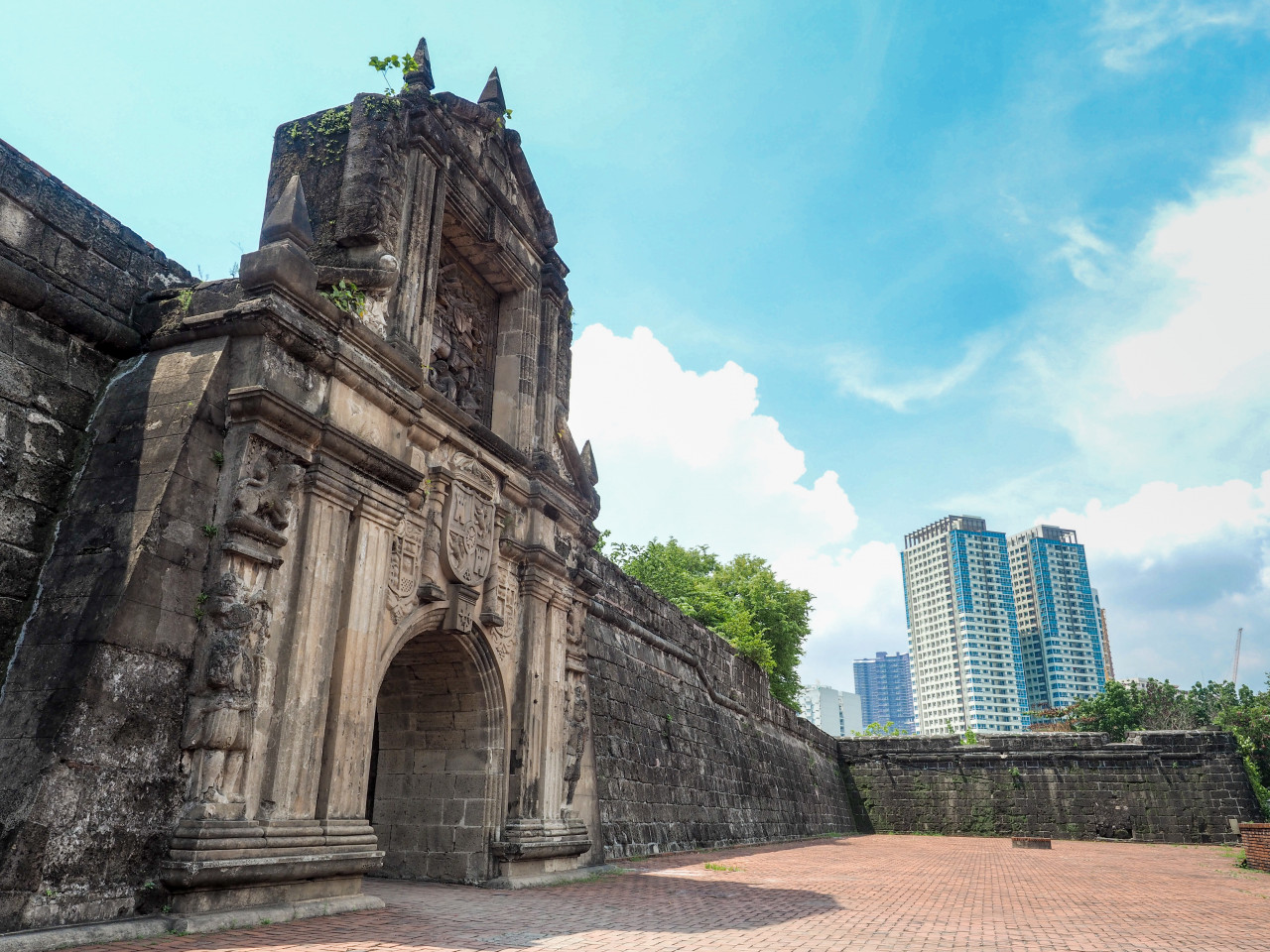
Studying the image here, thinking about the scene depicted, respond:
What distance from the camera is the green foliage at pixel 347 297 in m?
6.95

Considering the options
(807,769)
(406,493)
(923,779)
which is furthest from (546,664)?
(923,779)

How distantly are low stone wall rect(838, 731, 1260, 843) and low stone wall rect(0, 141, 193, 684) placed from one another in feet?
80.0

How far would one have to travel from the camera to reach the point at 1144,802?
23.1 meters

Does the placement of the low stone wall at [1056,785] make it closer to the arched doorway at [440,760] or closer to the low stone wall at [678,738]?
the low stone wall at [678,738]

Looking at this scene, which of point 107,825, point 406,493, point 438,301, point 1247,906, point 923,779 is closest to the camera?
point 107,825

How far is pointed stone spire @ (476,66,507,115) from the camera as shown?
9812 millimetres

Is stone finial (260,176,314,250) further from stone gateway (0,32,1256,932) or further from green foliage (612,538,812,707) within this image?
green foliage (612,538,812,707)

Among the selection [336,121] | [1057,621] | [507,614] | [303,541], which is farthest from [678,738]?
[1057,621]

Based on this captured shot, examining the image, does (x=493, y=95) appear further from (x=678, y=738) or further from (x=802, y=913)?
(x=678, y=738)

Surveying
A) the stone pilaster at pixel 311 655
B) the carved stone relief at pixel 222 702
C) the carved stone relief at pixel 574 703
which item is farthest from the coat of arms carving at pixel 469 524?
the carved stone relief at pixel 222 702

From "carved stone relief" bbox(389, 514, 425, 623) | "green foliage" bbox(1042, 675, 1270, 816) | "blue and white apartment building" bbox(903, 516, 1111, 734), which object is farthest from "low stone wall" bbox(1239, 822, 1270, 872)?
"blue and white apartment building" bbox(903, 516, 1111, 734)

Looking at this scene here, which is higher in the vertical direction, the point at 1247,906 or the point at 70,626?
the point at 70,626

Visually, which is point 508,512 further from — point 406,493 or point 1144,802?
point 1144,802

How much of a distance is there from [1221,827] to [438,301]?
23780 mm
